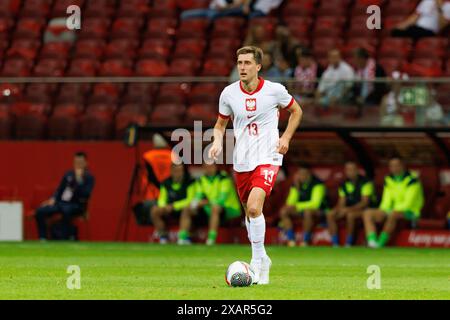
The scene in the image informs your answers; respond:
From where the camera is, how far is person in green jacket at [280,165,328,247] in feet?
79.3

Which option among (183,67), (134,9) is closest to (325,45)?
(183,67)

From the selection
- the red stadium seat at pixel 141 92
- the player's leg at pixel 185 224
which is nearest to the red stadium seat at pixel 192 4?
the red stadium seat at pixel 141 92

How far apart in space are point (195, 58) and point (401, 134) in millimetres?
5226

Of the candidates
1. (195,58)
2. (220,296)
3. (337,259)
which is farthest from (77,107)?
(220,296)

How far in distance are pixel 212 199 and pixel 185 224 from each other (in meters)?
0.67

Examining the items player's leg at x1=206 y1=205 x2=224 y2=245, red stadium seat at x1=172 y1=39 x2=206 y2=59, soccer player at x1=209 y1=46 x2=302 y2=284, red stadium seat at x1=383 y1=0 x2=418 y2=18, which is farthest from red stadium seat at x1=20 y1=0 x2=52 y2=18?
soccer player at x1=209 y1=46 x2=302 y2=284

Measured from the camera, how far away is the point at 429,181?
80.5 feet

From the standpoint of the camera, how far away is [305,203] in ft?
79.4

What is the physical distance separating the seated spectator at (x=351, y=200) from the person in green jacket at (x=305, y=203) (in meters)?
0.38

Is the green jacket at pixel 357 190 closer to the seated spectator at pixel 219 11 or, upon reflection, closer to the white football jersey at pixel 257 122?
the seated spectator at pixel 219 11

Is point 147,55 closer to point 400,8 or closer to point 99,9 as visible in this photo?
point 99,9
